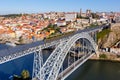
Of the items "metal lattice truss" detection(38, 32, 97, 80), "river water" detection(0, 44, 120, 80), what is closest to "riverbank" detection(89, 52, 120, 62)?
"river water" detection(0, 44, 120, 80)

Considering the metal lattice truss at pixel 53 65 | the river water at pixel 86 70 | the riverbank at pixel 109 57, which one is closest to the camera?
the metal lattice truss at pixel 53 65

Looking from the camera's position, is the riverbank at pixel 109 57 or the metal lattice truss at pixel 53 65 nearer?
the metal lattice truss at pixel 53 65

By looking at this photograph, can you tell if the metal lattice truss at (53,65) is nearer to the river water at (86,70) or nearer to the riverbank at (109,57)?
the river water at (86,70)

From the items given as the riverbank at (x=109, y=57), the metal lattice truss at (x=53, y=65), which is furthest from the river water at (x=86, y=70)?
the metal lattice truss at (x=53, y=65)

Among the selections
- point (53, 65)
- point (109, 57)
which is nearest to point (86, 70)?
point (109, 57)

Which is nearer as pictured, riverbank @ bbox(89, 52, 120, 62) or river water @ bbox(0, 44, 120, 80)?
river water @ bbox(0, 44, 120, 80)

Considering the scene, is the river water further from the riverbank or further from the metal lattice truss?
the metal lattice truss

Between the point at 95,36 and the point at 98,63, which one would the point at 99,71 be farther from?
the point at 95,36

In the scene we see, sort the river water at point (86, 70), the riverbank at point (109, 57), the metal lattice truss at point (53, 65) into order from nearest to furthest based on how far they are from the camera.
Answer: the metal lattice truss at point (53, 65) < the river water at point (86, 70) < the riverbank at point (109, 57)
